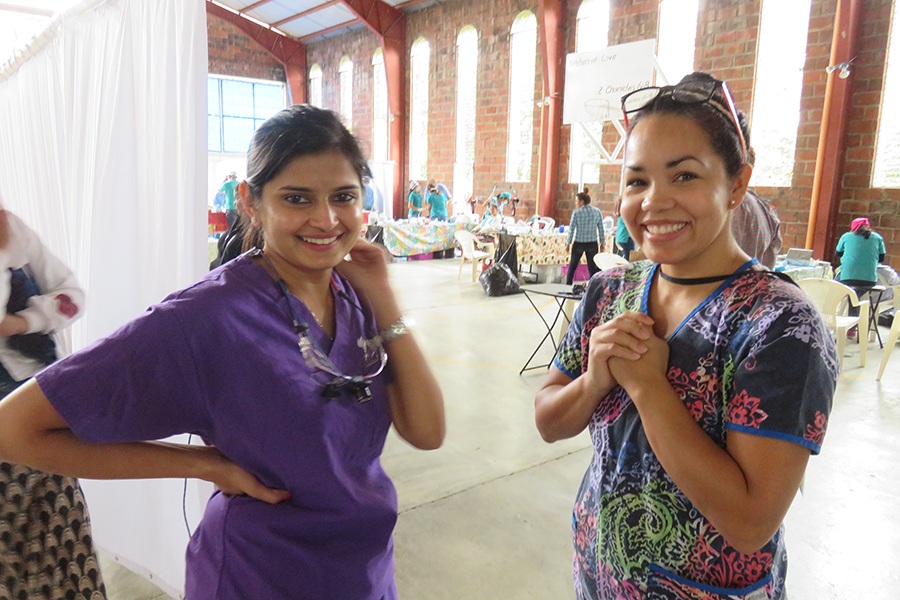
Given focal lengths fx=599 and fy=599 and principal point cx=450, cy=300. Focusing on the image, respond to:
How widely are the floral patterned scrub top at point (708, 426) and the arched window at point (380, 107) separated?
49.2 feet

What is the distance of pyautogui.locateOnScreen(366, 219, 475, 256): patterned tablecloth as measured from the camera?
10.7 metres

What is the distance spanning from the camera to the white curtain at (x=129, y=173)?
164cm

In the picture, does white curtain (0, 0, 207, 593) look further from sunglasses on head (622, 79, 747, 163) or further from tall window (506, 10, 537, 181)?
tall window (506, 10, 537, 181)

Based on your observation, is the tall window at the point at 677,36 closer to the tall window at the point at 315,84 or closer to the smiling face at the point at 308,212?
the smiling face at the point at 308,212

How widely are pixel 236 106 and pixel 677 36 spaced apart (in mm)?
12908

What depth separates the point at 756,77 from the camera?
27.7 ft

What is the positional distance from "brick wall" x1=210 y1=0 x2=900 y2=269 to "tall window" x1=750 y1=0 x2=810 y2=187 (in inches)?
4.0

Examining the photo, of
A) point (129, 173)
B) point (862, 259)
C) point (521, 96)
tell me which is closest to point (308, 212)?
point (129, 173)

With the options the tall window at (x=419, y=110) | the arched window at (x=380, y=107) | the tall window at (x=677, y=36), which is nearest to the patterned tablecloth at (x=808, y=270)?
the tall window at (x=677, y=36)

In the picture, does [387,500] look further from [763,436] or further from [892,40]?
[892,40]

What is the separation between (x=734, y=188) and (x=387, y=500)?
715 millimetres

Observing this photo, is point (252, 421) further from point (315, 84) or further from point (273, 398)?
point (315, 84)

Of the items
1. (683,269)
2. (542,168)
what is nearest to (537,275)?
(542,168)

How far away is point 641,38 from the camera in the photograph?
978cm
